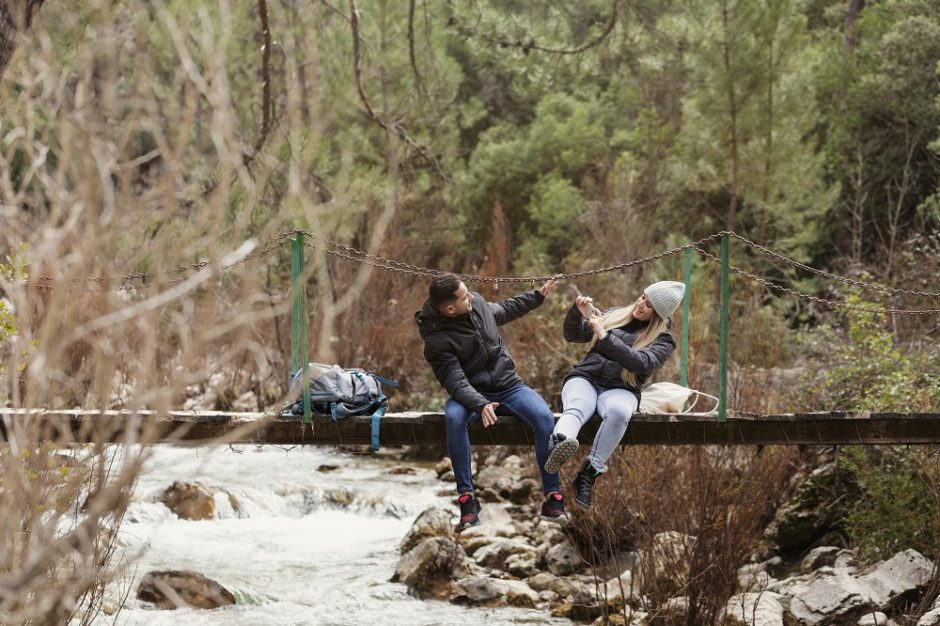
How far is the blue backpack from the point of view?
5.70 m

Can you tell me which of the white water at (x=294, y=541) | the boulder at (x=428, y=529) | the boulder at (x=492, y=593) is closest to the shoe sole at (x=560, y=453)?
the white water at (x=294, y=541)

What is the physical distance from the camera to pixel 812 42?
20.6 metres

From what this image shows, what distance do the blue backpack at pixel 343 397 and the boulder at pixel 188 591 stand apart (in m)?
2.55

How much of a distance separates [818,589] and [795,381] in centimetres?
227

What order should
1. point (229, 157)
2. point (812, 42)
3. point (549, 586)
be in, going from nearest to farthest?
point (229, 157)
point (549, 586)
point (812, 42)

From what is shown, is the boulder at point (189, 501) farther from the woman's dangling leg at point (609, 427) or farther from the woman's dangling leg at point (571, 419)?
the woman's dangling leg at point (609, 427)

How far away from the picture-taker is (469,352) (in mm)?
5637

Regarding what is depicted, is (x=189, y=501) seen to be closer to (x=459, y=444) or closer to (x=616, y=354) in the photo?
(x=459, y=444)

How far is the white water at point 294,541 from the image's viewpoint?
304 inches

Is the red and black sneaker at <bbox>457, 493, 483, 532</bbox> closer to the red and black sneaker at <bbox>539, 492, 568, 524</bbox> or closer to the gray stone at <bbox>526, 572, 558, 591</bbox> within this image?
the red and black sneaker at <bbox>539, 492, 568, 524</bbox>

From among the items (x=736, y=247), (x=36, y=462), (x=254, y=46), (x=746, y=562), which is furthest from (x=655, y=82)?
(x=36, y=462)

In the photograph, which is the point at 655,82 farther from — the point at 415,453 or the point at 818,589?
the point at 818,589

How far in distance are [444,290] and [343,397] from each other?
2.60 feet

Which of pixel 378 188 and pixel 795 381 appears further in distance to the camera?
pixel 378 188
